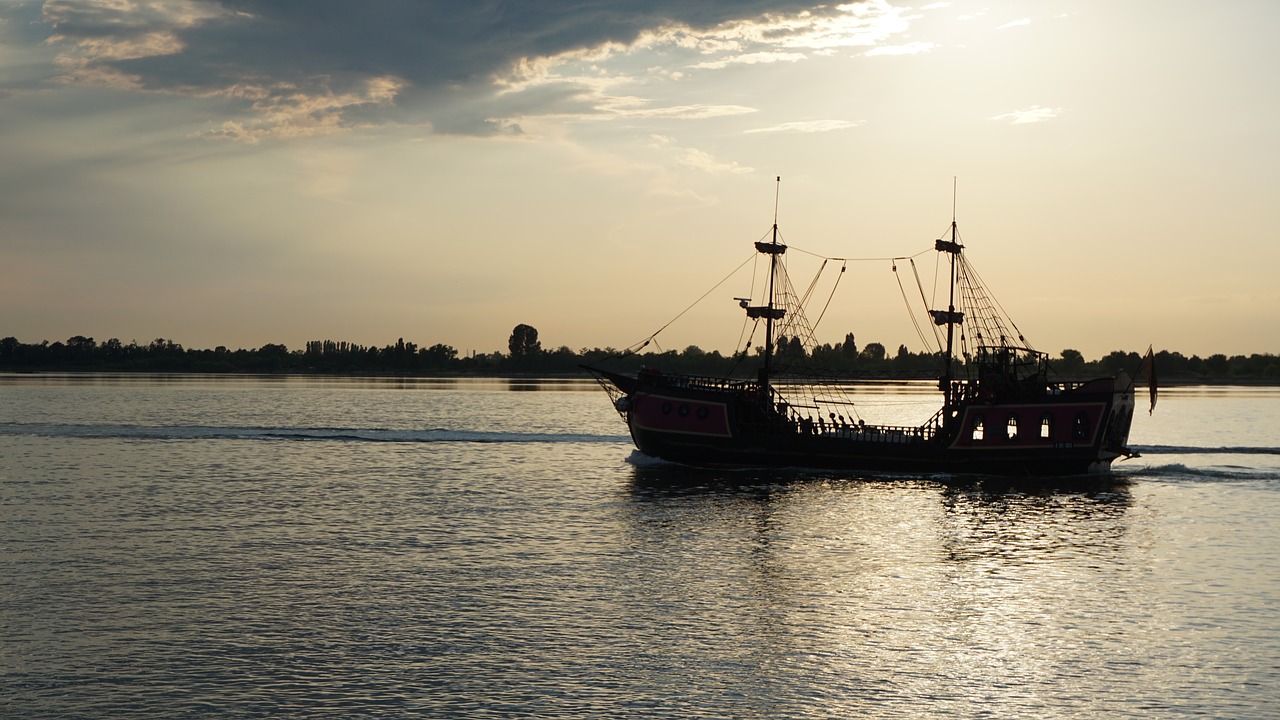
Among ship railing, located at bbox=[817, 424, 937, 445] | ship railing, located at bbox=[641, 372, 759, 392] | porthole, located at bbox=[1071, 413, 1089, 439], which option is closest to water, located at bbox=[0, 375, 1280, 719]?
porthole, located at bbox=[1071, 413, 1089, 439]

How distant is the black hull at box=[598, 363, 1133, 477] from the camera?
6844 cm

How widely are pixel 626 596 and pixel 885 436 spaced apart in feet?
149

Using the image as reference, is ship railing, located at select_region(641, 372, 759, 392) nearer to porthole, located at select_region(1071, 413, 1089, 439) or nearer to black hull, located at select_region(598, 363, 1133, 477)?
black hull, located at select_region(598, 363, 1133, 477)

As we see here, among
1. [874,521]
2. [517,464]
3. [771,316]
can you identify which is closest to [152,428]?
[517,464]

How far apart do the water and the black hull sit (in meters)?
3.45

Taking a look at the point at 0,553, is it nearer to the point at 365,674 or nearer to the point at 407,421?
the point at 365,674

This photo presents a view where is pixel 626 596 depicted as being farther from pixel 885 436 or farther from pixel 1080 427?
pixel 1080 427

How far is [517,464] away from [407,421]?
56147 millimetres

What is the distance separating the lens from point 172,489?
189 feet

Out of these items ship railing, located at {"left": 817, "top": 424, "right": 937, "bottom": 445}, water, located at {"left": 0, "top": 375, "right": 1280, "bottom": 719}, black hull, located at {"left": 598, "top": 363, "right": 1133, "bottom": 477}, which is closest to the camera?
water, located at {"left": 0, "top": 375, "right": 1280, "bottom": 719}

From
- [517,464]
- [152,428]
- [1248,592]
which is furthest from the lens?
[152,428]

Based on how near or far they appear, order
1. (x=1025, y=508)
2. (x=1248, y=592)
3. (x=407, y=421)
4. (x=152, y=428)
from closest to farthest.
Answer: (x=1248, y=592), (x=1025, y=508), (x=152, y=428), (x=407, y=421)

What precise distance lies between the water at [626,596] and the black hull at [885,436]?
11.3ft

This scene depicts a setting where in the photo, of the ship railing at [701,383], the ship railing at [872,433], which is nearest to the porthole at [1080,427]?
the ship railing at [872,433]
